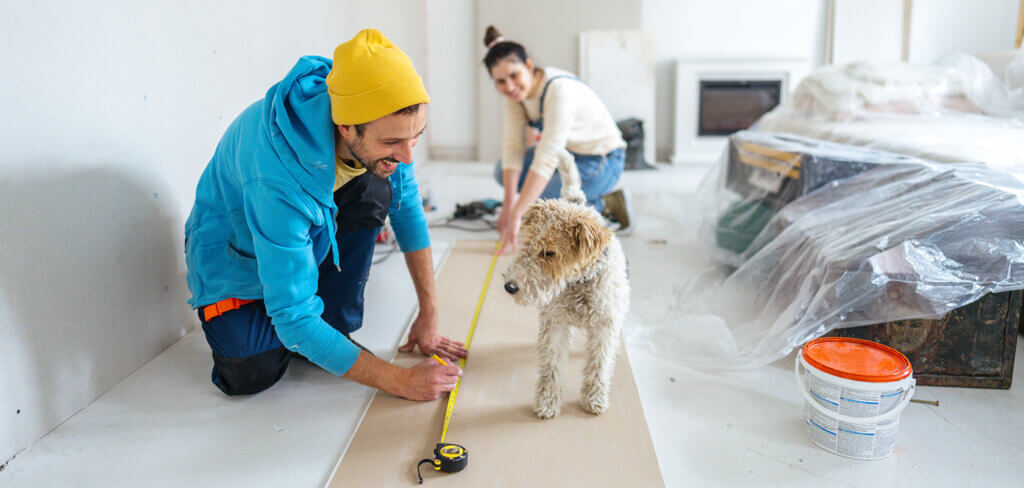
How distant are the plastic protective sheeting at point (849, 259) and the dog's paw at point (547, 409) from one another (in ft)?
1.90

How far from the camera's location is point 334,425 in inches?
64.6

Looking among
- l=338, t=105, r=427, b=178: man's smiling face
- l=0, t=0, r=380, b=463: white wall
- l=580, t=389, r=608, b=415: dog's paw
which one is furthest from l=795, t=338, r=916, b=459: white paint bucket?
l=0, t=0, r=380, b=463: white wall

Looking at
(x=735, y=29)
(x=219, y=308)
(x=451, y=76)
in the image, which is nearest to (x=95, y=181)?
(x=219, y=308)

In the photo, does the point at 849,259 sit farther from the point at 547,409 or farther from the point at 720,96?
the point at 720,96

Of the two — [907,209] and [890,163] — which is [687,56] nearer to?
[890,163]

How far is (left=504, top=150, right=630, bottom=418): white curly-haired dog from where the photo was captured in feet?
4.69

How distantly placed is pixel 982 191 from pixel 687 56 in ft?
16.7

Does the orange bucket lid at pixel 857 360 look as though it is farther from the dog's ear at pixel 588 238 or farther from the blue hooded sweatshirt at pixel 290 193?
the blue hooded sweatshirt at pixel 290 193

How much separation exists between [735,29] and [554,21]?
6.20 feet

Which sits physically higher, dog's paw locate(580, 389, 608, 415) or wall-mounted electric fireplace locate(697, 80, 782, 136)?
wall-mounted electric fireplace locate(697, 80, 782, 136)

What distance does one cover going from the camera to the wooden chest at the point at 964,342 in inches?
68.8

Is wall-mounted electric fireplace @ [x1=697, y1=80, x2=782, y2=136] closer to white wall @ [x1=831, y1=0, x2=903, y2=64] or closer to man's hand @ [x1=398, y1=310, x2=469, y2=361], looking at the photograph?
white wall @ [x1=831, y1=0, x2=903, y2=64]

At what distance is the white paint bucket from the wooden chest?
33cm

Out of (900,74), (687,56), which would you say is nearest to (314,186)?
(900,74)
